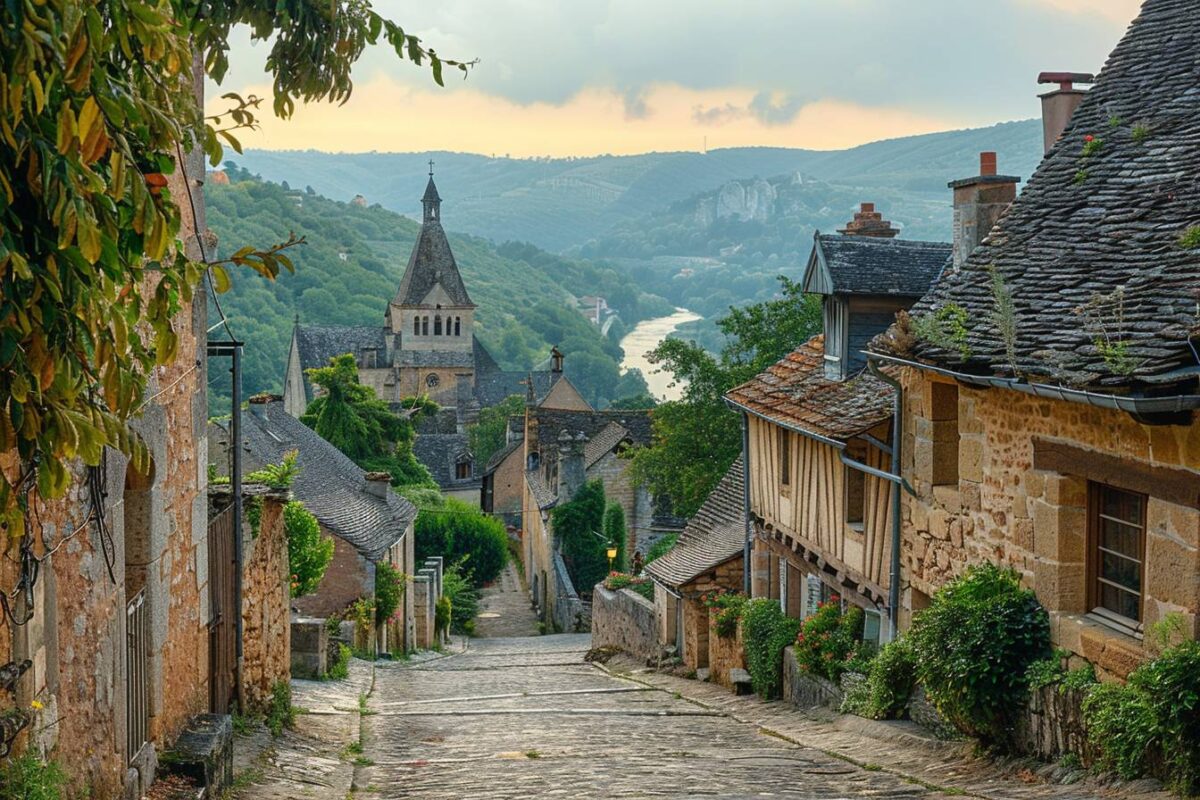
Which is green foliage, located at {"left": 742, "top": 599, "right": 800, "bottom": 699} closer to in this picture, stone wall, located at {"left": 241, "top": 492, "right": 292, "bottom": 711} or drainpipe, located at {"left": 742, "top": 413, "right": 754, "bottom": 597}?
drainpipe, located at {"left": 742, "top": 413, "right": 754, "bottom": 597}

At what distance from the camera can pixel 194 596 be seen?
792 cm

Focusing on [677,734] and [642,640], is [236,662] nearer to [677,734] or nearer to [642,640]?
[677,734]

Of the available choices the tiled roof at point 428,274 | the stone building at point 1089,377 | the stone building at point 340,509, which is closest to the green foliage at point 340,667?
the stone building at point 340,509

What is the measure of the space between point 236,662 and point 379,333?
7034 centimetres

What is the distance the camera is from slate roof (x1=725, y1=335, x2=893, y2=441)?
11.6 metres

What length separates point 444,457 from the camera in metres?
55.3

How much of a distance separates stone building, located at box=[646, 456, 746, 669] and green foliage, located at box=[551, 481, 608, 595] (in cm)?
1244

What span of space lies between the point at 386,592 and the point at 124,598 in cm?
1525

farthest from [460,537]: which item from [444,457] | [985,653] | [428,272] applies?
[428,272]

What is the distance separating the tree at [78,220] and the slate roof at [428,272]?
73.9 meters

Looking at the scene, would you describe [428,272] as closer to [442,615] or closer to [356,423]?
[356,423]

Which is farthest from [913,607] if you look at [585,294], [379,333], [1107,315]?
[585,294]

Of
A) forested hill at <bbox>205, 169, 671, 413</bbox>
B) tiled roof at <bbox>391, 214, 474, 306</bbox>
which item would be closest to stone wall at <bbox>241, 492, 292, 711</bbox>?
forested hill at <bbox>205, 169, 671, 413</bbox>

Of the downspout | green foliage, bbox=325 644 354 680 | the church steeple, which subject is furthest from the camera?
the church steeple
